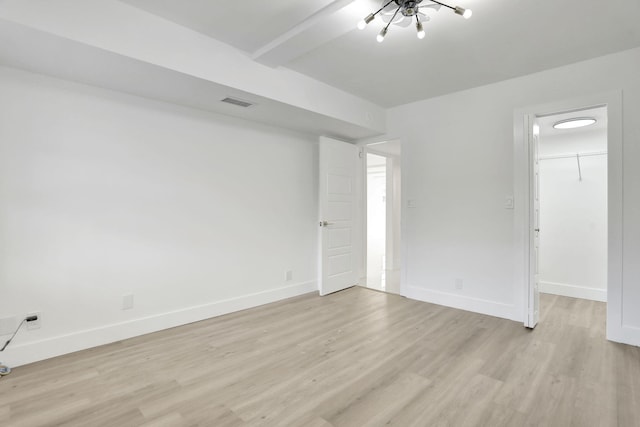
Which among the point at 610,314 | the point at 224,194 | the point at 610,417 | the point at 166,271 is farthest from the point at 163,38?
the point at 610,314

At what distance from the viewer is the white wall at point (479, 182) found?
9.10 feet

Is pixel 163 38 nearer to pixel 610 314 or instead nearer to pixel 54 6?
pixel 54 6

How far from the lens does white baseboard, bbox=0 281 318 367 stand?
2.41 meters

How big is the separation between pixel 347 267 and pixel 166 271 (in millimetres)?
2500

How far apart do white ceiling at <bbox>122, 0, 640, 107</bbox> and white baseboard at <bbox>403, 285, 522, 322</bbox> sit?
246 cm

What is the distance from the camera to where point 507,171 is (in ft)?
11.2

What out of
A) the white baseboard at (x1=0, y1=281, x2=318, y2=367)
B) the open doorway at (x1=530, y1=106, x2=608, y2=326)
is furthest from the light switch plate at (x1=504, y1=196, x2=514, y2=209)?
the white baseboard at (x1=0, y1=281, x2=318, y2=367)

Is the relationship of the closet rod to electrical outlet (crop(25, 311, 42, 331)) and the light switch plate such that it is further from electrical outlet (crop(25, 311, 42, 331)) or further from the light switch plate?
electrical outlet (crop(25, 311, 42, 331))

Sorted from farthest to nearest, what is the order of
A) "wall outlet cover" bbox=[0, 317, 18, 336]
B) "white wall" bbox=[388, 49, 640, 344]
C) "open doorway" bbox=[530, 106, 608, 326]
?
1. "open doorway" bbox=[530, 106, 608, 326]
2. "white wall" bbox=[388, 49, 640, 344]
3. "wall outlet cover" bbox=[0, 317, 18, 336]

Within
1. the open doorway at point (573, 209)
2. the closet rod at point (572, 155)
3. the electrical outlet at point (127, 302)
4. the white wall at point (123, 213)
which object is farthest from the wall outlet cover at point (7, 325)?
the closet rod at point (572, 155)

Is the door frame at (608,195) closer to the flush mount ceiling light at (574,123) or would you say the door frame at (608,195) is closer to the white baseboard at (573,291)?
the flush mount ceiling light at (574,123)

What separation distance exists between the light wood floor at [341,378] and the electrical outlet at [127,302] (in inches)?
11.6

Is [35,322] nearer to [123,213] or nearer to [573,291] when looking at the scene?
[123,213]

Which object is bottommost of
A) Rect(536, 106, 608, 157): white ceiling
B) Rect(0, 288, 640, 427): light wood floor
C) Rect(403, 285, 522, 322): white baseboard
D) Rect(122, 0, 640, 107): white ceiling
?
Rect(0, 288, 640, 427): light wood floor
